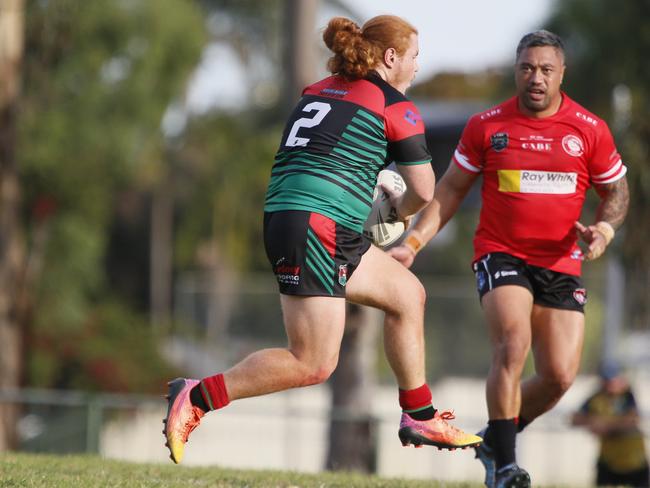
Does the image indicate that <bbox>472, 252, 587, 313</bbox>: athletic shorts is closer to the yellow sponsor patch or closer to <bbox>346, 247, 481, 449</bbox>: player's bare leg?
the yellow sponsor patch

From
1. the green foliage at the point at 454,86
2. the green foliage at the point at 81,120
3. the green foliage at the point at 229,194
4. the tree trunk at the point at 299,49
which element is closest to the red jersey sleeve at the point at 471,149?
the tree trunk at the point at 299,49

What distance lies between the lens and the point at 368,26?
20.7 feet

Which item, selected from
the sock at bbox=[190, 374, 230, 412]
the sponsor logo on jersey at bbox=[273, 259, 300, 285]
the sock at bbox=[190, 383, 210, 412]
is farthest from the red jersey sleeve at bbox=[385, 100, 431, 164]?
the sock at bbox=[190, 383, 210, 412]

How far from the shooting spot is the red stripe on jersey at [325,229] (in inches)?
234

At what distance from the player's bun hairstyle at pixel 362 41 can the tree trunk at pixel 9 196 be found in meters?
14.6

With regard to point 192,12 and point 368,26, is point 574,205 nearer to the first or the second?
point 368,26

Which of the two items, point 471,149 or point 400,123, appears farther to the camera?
Answer: point 471,149

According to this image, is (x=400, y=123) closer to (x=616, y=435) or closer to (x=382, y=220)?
(x=382, y=220)

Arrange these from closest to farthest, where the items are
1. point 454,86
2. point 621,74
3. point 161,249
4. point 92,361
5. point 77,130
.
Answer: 1. point 621,74
2. point 77,130
3. point 92,361
4. point 161,249
5. point 454,86

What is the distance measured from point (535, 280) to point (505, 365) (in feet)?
2.00

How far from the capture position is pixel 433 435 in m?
6.34

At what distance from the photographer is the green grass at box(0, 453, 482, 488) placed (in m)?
6.19

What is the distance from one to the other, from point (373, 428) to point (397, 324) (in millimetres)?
8386

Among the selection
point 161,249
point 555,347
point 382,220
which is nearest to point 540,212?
point 555,347
